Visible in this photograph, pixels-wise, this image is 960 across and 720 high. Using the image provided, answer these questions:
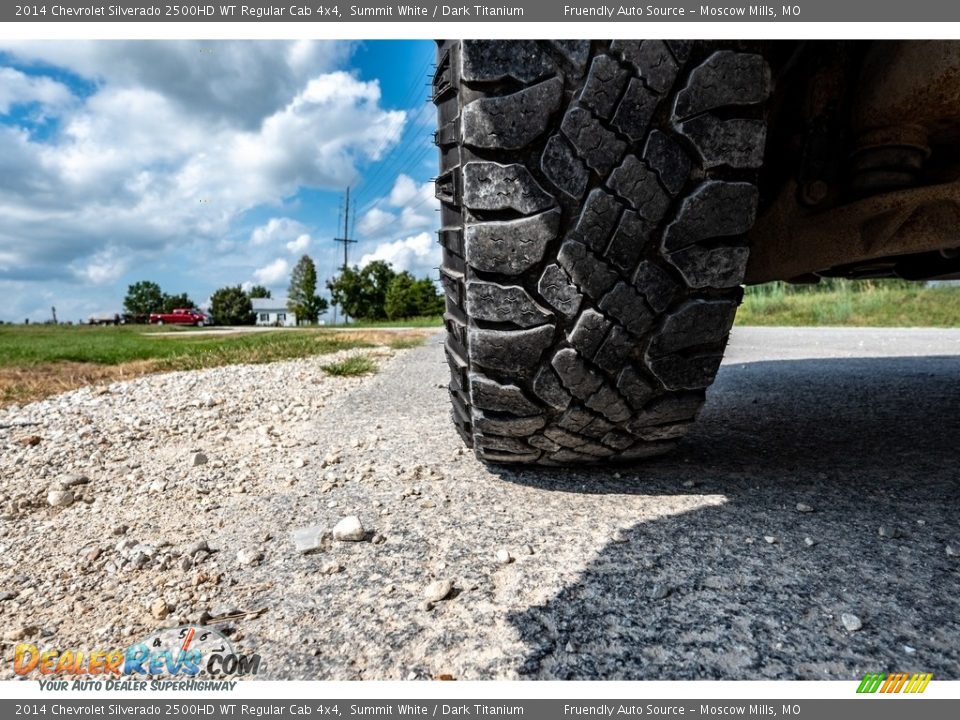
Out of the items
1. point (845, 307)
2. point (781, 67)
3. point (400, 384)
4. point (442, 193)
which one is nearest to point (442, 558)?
point (442, 193)

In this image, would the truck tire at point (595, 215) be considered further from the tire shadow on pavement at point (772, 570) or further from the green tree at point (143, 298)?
the green tree at point (143, 298)

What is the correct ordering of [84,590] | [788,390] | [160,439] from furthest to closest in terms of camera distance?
[788,390], [160,439], [84,590]

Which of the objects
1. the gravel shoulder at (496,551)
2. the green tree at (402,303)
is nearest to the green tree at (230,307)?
the green tree at (402,303)

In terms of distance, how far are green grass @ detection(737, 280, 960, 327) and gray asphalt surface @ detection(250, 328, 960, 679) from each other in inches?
327

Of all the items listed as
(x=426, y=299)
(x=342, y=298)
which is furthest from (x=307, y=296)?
(x=426, y=299)

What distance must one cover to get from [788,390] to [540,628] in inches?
92.6

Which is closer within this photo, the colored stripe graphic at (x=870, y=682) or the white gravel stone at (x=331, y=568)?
the colored stripe graphic at (x=870, y=682)

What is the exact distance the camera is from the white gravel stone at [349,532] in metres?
1.09

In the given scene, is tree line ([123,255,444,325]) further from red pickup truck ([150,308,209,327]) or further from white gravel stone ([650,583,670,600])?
white gravel stone ([650,583,670,600])

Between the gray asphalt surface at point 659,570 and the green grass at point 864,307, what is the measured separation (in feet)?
27.3

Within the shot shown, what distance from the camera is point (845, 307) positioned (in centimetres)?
919

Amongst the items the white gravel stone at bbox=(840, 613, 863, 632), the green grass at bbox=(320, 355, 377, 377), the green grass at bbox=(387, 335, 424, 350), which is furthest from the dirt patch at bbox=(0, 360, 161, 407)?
the white gravel stone at bbox=(840, 613, 863, 632)

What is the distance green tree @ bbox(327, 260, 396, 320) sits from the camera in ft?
126

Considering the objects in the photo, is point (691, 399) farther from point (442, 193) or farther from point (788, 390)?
point (788, 390)
